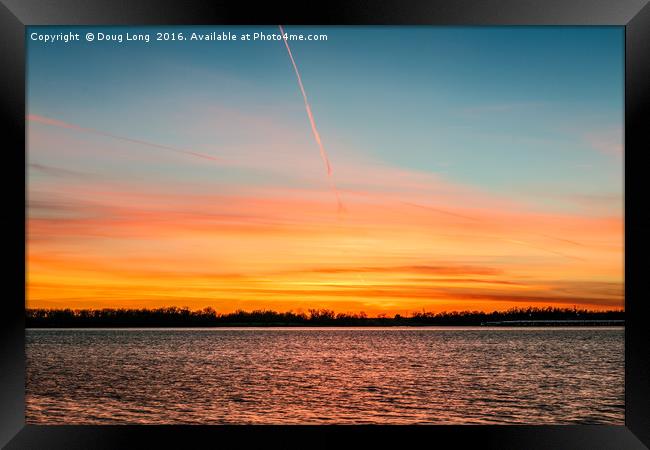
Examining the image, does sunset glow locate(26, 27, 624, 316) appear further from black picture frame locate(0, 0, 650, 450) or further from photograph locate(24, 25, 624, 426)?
black picture frame locate(0, 0, 650, 450)

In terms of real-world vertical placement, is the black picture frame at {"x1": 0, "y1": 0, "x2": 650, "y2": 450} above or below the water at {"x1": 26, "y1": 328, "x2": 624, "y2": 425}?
above

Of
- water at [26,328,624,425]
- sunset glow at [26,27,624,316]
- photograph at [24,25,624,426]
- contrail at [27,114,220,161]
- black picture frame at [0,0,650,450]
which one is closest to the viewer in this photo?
black picture frame at [0,0,650,450]

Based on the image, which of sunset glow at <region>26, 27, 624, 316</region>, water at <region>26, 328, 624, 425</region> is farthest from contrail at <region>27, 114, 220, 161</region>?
water at <region>26, 328, 624, 425</region>

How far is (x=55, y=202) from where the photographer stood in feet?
122

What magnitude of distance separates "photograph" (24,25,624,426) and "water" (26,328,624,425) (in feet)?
1.30

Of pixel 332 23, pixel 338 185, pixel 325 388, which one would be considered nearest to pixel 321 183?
pixel 338 185

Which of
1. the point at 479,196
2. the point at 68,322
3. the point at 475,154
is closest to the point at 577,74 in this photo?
the point at 479,196

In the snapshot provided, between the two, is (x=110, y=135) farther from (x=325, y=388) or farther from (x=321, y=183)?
(x=325, y=388)

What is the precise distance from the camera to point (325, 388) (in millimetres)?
21875

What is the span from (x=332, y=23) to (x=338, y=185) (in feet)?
115

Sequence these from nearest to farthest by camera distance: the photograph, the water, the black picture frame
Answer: the black picture frame < the water < the photograph

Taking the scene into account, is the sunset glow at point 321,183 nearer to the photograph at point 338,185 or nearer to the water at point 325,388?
the photograph at point 338,185

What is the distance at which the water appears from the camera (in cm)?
1655

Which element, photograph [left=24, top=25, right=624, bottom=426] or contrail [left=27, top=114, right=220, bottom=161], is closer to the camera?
photograph [left=24, top=25, right=624, bottom=426]
